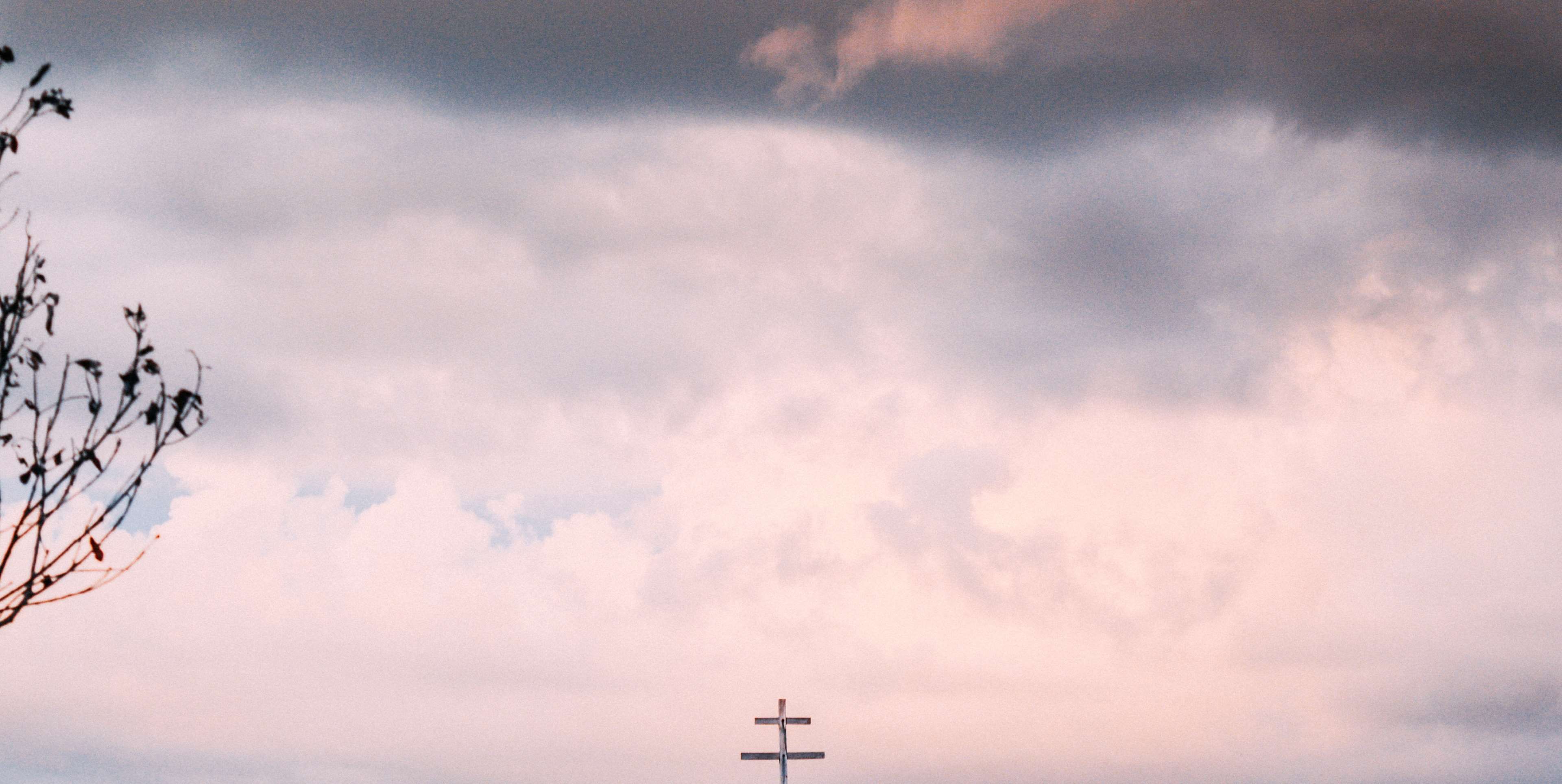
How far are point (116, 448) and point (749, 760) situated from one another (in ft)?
193

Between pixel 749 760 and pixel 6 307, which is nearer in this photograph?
pixel 6 307

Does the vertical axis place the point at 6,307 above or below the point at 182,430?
above

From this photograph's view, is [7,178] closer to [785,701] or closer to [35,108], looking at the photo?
[35,108]

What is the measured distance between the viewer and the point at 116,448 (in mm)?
10289

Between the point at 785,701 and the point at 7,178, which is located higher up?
the point at 785,701

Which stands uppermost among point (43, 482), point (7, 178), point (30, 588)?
point (7, 178)

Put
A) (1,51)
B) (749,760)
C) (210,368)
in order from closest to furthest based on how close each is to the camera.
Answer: (1,51), (210,368), (749,760)

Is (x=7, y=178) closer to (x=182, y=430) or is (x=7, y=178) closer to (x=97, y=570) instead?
(x=182, y=430)

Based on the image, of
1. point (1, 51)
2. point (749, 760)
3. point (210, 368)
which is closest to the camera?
point (1, 51)

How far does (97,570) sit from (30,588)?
416 mm

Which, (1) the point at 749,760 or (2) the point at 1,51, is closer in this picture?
(2) the point at 1,51

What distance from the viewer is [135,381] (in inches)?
395

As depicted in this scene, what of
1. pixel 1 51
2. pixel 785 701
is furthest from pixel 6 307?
pixel 785 701

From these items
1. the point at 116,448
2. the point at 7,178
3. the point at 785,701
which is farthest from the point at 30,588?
the point at 785,701
